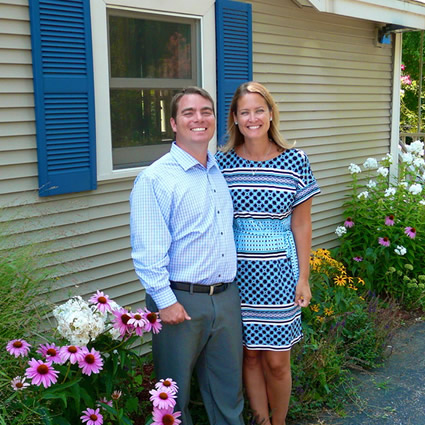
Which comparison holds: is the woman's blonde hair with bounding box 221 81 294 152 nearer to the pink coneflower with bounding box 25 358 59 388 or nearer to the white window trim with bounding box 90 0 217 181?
the white window trim with bounding box 90 0 217 181

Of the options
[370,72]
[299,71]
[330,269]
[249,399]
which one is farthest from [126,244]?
[370,72]

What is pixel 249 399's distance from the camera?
3.35 m

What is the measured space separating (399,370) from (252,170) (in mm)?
2465

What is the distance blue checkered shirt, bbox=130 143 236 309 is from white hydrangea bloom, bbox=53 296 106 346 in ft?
0.91

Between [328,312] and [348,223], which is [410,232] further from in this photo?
[328,312]

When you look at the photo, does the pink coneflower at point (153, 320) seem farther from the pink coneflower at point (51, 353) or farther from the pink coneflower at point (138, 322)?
the pink coneflower at point (51, 353)

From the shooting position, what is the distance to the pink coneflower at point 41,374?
8.04 ft

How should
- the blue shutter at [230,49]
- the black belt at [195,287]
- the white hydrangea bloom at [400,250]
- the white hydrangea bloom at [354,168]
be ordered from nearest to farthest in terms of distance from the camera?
the black belt at [195,287] → the blue shutter at [230,49] → the white hydrangea bloom at [400,250] → the white hydrangea bloom at [354,168]

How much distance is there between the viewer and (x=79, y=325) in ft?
8.68

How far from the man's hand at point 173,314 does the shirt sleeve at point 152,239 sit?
24mm

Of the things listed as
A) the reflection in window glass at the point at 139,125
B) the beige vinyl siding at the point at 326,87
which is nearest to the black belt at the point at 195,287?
the reflection in window glass at the point at 139,125

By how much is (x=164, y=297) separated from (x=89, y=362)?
1.39 feet

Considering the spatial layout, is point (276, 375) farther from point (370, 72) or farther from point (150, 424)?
point (370, 72)

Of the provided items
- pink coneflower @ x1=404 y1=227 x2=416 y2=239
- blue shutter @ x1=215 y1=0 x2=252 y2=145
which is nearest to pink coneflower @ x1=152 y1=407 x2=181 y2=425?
blue shutter @ x1=215 y1=0 x2=252 y2=145
